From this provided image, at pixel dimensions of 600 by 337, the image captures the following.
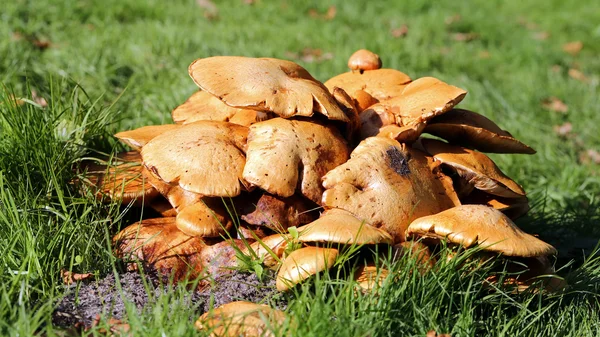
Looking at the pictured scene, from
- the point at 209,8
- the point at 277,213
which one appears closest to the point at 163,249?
the point at 277,213

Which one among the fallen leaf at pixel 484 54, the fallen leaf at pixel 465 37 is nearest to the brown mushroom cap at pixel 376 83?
the fallen leaf at pixel 484 54

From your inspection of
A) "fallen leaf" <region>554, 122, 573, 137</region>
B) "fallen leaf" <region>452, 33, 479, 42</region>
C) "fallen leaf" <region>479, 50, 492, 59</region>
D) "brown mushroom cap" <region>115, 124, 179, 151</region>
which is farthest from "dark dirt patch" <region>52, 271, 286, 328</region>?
"fallen leaf" <region>452, 33, 479, 42</region>

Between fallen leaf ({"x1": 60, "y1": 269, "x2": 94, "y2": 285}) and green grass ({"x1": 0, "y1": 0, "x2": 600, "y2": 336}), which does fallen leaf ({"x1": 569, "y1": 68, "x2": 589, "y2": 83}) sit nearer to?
green grass ({"x1": 0, "y1": 0, "x2": 600, "y2": 336})

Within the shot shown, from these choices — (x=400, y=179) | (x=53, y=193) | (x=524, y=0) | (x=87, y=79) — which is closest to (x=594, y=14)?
(x=524, y=0)

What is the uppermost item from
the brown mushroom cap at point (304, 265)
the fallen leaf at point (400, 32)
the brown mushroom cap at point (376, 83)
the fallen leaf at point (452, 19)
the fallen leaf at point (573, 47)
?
the brown mushroom cap at point (376, 83)

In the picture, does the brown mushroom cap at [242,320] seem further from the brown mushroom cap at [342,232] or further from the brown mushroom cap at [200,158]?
the brown mushroom cap at [200,158]

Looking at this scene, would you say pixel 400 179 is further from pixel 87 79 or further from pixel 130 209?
pixel 87 79
